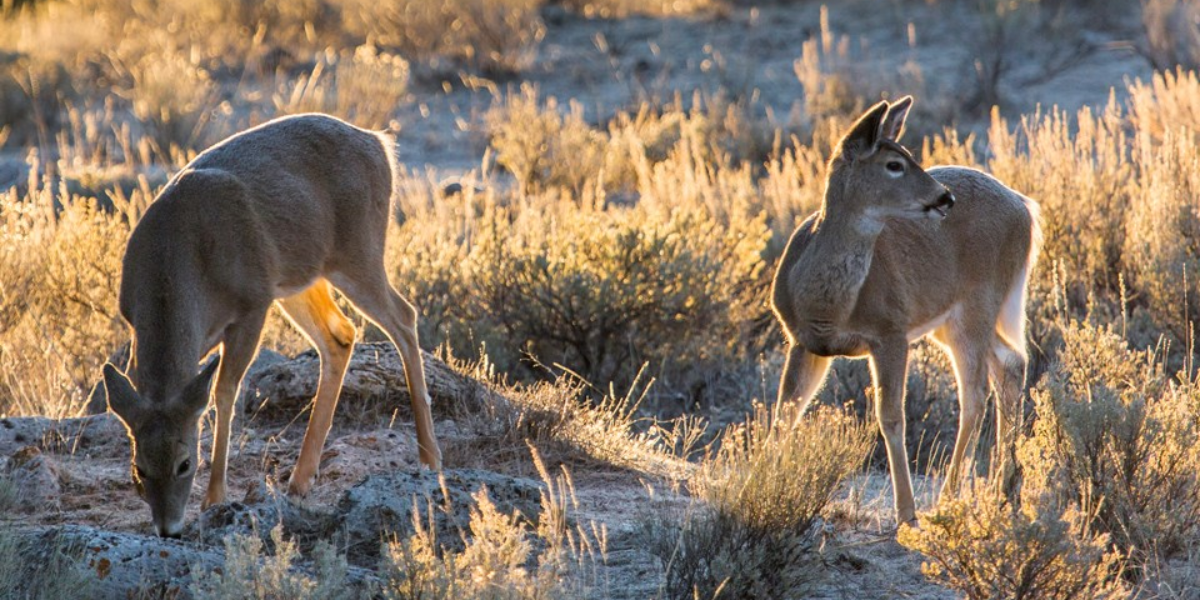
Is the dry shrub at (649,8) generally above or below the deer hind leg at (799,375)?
below

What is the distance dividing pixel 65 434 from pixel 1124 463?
17.3 feet

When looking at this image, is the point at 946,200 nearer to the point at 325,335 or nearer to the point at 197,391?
the point at 325,335

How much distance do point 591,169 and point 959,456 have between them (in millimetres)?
9142

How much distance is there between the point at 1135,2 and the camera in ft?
73.5

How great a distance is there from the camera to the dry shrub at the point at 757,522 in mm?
5422

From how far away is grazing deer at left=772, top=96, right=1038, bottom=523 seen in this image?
21.7ft

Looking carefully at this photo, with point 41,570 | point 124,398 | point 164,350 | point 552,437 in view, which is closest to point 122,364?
point 552,437

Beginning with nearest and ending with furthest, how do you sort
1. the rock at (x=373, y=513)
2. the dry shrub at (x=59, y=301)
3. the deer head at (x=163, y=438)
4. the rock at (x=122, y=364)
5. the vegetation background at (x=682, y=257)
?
the vegetation background at (x=682, y=257)
the deer head at (x=163, y=438)
the rock at (x=373, y=513)
the rock at (x=122, y=364)
the dry shrub at (x=59, y=301)

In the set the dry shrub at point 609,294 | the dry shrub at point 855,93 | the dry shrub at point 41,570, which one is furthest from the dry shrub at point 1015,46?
the dry shrub at point 41,570

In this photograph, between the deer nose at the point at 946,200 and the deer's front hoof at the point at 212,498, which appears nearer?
the deer nose at the point at 946,200

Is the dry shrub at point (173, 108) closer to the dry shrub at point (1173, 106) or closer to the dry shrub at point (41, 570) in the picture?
the dry shrub at point (1173, 106)

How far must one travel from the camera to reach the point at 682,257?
1041 cm

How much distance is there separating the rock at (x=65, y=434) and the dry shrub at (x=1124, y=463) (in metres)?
4.66

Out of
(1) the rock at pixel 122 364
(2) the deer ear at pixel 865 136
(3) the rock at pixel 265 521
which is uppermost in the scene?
(2) the deer ear at pixel 865 136
